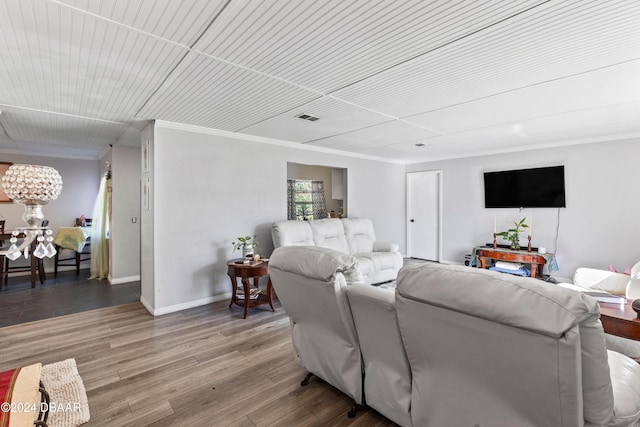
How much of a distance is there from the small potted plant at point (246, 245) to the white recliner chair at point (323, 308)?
194 cm

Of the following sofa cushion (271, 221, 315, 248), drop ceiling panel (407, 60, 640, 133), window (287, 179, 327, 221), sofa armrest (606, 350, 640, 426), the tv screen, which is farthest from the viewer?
window (287, 179, 327, 221)

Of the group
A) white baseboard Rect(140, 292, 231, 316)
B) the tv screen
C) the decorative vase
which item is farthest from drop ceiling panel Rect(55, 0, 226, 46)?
the tv screen

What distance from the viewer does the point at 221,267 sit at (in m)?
4.09

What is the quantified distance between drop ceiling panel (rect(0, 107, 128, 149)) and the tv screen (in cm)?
606

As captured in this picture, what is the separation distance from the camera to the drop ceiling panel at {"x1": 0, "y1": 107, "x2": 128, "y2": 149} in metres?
3.46

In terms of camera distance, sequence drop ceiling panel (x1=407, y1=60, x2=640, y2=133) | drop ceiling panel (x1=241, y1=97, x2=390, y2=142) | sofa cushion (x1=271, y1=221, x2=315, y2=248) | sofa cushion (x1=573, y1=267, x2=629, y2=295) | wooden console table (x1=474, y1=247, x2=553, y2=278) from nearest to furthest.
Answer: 1. drop ceiling panel (x1=407, y1=60, x2=640, y2=133)
2. sofa cushion (x1=573, y1=267, x2=629, y2=295)
3. drop ceiling panel (x1=241, y1=97, x2=390, y2=142)
4. sofa cushion (x1=271, y1=221, x2=315, y2=248)
5. wooden console table (x1=474, y1=247, x2=553, y2=278)

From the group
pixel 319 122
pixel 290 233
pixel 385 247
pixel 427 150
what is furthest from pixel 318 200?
pixel 319 122

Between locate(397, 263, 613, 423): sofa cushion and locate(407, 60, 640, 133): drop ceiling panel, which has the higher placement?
locate(407, 60, 640, 133): drop ceiling panel

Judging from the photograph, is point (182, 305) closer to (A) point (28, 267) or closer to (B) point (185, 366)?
(B) point (185, 366)

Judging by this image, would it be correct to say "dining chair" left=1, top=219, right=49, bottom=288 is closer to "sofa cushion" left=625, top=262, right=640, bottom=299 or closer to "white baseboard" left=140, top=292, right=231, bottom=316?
"white baseboard" left=140, top=292, right=231, bottom=316

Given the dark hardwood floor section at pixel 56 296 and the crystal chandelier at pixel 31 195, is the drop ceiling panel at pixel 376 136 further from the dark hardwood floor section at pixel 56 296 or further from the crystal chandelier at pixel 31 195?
the dark hardwood floor section at pixel 56 296

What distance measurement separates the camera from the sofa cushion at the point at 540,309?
0.97 metres

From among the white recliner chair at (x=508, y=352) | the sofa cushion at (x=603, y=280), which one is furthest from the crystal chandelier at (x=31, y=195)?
the sofa cushion at (x=603, y=280)

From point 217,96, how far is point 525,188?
A: 5.16 meters
